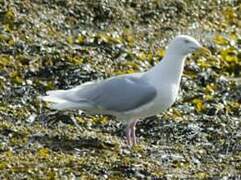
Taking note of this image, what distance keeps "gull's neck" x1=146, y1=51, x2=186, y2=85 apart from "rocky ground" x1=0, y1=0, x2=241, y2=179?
2.00 feet

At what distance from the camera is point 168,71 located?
8.36 metres

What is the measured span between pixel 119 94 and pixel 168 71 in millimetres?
494

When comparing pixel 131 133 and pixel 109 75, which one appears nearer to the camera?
pixel 131 133

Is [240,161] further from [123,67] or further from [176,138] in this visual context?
[123,67]

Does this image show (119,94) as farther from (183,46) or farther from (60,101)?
(183,46)

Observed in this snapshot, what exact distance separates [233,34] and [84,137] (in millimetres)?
4796

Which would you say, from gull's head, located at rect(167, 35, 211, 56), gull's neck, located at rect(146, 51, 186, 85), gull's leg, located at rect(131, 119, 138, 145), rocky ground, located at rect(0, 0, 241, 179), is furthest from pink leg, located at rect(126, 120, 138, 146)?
gull's head, located at rect(167, 35, 211, 56)

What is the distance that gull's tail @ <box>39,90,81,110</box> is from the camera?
832cm

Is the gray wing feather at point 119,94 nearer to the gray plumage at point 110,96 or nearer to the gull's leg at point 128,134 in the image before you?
the gray plumage at point 110,96

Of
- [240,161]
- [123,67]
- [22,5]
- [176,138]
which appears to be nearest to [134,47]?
[123,67]

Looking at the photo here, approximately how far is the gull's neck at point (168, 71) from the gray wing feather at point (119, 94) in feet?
0.31

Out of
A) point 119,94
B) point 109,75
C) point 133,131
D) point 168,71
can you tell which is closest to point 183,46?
point 168,71

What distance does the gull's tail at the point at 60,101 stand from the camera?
8.32 meters

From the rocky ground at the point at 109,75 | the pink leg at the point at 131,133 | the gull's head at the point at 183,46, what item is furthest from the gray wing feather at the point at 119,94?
the gull's head at the point at 183,46
